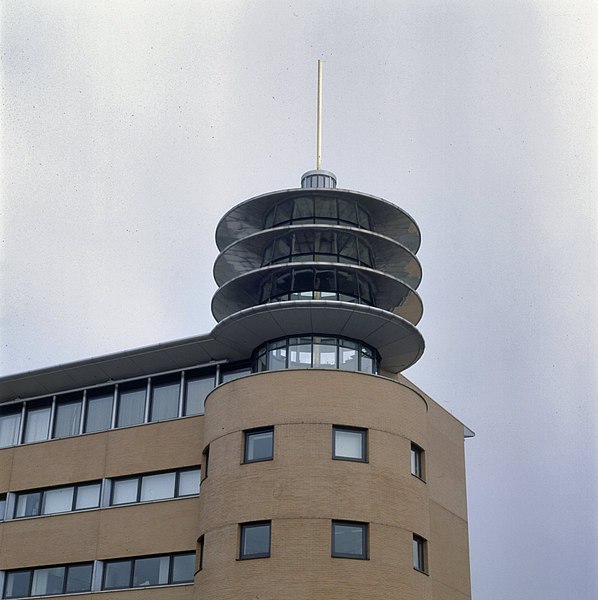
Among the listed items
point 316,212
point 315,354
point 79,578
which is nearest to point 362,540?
point 315,354

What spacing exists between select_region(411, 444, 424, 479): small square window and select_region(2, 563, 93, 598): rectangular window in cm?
1442

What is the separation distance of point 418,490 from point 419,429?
8.25 ft

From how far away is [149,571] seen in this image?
1706 inches

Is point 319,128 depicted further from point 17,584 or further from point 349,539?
point 17,584

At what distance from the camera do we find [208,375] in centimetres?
4650

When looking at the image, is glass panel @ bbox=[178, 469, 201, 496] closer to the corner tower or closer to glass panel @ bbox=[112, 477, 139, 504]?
glass panel @ bbox=[112, 477, 139, 504]

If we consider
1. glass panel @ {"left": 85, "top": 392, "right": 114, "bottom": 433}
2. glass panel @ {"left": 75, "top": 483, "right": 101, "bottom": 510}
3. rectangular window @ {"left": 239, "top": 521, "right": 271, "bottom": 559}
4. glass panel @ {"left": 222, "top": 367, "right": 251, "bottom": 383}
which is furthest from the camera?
glass panel @ {"left": 85, "top": 392, "right": 114, "bottom": 433}

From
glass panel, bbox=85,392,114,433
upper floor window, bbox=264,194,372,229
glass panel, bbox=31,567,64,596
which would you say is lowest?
glass panel, bbox=31,567,64,596

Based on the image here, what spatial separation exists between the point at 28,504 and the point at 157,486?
7.49 meters

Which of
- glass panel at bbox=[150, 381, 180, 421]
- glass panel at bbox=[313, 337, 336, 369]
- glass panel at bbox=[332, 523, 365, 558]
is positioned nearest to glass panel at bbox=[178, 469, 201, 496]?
glass panel at bbox=[150, 381, 180, 421]

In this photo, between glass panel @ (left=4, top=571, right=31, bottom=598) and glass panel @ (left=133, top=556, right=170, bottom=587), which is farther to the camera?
glass panel @ (left=4, top=571, right=31, bottom=598)

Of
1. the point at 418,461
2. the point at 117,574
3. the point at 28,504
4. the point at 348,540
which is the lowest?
the point at 348,540

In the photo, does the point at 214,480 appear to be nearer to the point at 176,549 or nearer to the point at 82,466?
the point at 176,549

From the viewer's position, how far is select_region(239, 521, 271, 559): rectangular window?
37.7 m
